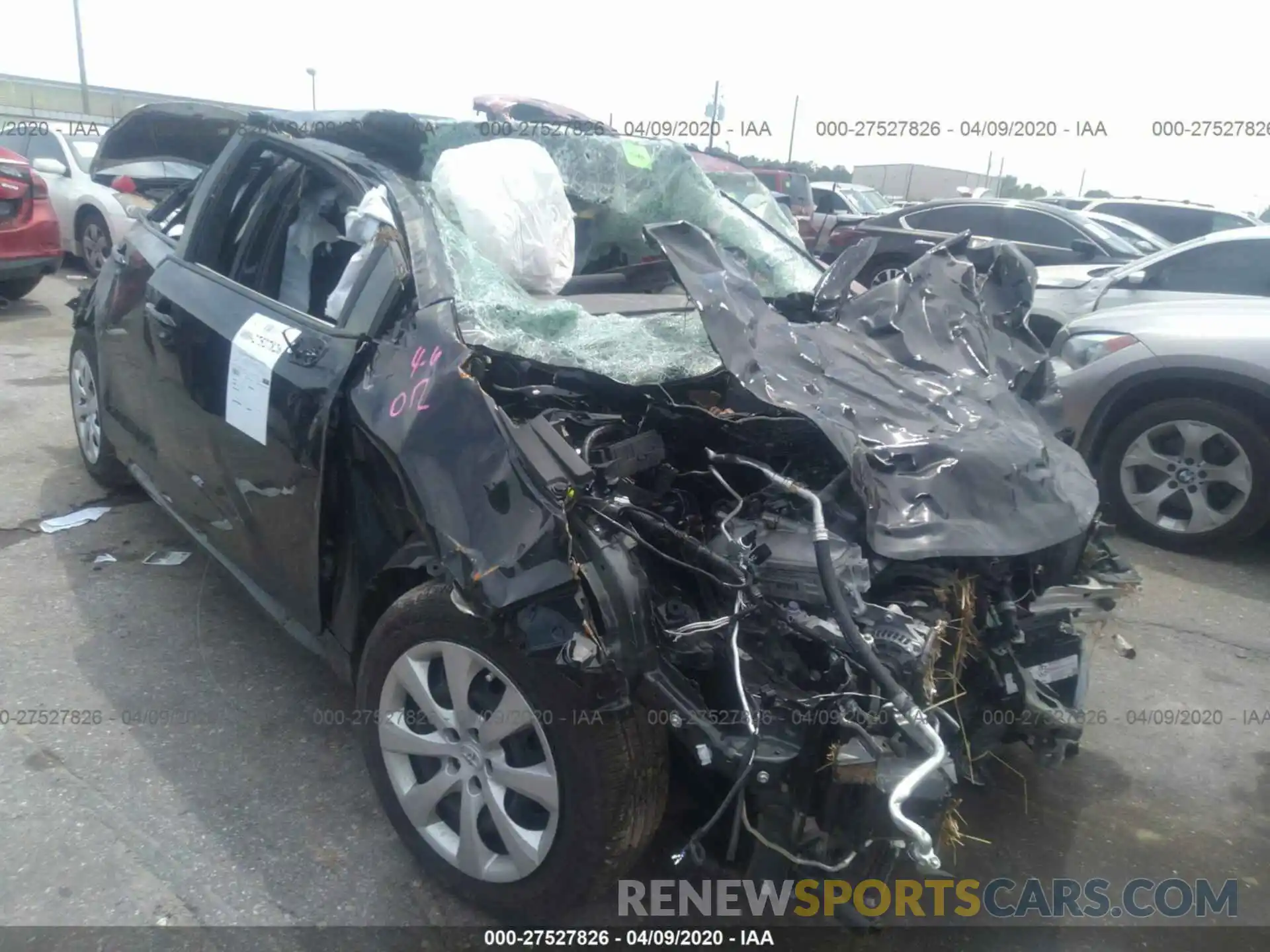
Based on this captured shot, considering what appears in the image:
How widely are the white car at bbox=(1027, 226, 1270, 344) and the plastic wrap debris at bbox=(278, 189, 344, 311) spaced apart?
13.6ft

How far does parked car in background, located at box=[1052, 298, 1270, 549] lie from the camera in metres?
4.89

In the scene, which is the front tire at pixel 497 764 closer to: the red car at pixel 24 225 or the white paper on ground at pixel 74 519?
the white paper on ground at pixel 74 519

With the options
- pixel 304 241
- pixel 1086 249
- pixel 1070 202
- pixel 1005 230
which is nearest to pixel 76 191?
pixel 304 241

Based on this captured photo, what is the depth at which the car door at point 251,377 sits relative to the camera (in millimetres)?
2805

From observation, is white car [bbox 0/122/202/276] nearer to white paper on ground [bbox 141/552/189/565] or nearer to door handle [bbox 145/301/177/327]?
white paper on ground [bbox 141/552/189/565]

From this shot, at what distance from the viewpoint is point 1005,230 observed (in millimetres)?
10617

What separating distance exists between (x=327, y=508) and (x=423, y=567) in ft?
1.41

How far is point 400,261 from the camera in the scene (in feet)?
9.16

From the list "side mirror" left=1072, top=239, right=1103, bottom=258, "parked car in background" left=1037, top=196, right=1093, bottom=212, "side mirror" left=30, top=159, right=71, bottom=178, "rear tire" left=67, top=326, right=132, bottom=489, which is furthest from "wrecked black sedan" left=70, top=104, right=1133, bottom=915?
"parked car in background" left=1037, top=196, right=1093, bottom=212

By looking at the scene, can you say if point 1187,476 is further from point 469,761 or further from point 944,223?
point 944,223

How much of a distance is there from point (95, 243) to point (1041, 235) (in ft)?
33.2

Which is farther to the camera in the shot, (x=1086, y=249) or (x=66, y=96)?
(x=66, y=96)

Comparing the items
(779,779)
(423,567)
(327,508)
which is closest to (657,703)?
(779,779)

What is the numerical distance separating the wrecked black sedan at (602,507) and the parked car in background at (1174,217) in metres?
9.73
